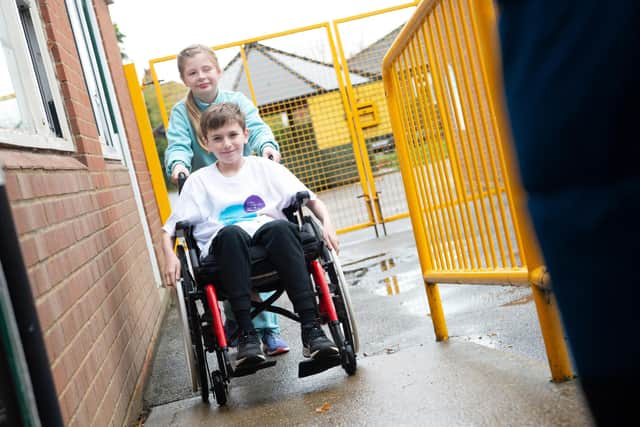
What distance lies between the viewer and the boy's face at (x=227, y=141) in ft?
13.0

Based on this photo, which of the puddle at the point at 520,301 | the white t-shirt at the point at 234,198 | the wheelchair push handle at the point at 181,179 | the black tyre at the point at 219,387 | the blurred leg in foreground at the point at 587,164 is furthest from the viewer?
the puddle at the point at 520,301

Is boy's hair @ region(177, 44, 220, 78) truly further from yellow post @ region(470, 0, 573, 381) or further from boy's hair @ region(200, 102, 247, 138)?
yellow post @ region(470, 0, 573, 381)

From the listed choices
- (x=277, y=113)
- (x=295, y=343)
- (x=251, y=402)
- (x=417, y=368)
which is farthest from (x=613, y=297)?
(x=277, y=113)

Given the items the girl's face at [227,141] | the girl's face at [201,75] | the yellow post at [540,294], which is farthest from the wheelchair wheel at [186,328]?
the yellow post at [540,294]

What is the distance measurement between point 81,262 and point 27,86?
880 millimetres

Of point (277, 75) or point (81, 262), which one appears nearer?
point (81, 262)

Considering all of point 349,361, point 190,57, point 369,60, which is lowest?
point 349,361

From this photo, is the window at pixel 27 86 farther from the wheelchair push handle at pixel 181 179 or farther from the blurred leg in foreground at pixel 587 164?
the blurred leg in foreground at pixel 587 164

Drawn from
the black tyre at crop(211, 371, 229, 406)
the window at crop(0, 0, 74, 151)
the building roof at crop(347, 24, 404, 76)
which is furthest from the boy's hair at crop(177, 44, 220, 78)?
the building roof at crop(347, 24, 404, 76)

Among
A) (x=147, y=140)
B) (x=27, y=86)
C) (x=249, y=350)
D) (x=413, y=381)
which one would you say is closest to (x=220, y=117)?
(x=27, y=86)

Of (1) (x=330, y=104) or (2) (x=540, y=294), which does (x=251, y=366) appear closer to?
(2) (x=540, y=294)

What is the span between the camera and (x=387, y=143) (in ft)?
31.8

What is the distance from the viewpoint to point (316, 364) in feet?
11.0

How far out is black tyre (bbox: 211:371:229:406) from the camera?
3436mm
